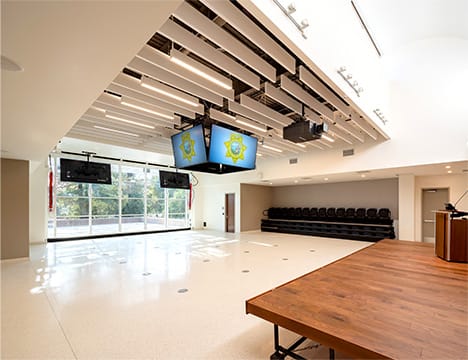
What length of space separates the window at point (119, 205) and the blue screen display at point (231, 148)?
767cm

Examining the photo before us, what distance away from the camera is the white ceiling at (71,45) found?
1.64m

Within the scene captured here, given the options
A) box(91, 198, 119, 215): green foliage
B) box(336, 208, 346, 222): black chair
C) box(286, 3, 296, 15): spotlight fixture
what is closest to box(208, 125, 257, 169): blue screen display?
box(286, 3, 296, 15): spotlight fixture

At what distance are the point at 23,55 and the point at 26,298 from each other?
3.53 meters

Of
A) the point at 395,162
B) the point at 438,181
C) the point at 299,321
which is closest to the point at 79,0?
the point at 299,321

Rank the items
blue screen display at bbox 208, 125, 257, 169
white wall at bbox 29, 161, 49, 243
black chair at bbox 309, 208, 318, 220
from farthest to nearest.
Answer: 1. black chair at bbox 309, 208, 318, 220
2. white wall at bbox 29, 161, 49, 243
3. blue screen display at bbox 208, 125, 257, 169

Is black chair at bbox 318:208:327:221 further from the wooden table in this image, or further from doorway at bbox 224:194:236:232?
the wooden table

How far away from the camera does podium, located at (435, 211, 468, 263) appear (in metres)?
2.94

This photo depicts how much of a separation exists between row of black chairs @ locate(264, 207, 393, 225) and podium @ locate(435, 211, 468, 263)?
A: 653 cm

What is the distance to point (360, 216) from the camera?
9859 millimetres

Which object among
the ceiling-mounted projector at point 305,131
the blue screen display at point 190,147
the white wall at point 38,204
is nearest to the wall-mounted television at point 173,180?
the white wall at point 38,204

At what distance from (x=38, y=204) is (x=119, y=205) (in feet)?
9.80

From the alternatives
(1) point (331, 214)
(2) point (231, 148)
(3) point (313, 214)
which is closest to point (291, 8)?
(2) point (231, 148)

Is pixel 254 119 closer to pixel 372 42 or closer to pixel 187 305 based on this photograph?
pixel 372 42

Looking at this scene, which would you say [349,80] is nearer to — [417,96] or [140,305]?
[417,96]
